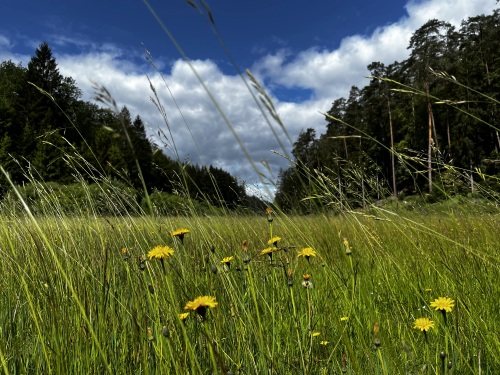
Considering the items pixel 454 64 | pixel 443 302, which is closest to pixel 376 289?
pixel 443 302

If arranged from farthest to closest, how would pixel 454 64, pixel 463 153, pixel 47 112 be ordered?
pixel 47 112
pixel 463 153
pixel 454 64

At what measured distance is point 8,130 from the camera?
107 feet

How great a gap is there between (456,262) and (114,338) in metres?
1.70

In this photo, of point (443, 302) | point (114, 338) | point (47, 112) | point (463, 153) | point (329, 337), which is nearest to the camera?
point (443, 302)

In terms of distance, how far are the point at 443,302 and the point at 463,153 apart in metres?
29.4

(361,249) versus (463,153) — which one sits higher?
(463,153)

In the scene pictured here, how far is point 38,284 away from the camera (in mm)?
1465

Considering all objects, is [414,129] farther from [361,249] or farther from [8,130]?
[8,130]

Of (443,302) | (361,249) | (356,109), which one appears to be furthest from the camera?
(356,109)

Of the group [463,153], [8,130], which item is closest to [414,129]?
[463,153]

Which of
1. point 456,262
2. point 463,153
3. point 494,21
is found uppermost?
point 494,21

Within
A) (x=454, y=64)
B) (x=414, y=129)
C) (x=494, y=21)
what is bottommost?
(x=414, y=129)

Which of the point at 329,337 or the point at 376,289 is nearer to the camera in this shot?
the point at 329,337

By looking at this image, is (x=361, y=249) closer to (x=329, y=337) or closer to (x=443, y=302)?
(x=329, y=337)
